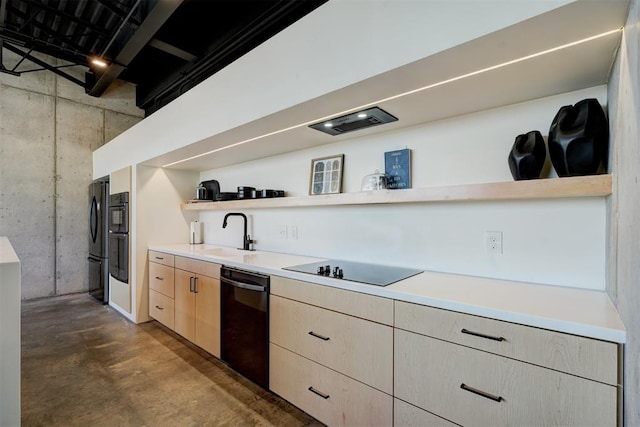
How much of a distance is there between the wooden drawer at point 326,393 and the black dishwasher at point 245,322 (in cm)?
12

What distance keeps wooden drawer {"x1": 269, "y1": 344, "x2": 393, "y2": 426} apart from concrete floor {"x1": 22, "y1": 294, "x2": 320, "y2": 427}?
0.53ft

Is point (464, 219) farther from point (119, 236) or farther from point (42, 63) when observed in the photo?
point (42, 63)

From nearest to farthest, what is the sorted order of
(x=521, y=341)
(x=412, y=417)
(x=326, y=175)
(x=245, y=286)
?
(x=521, y=341), (x=412, y=417), (x=245, y=286), (x=326, y=175)

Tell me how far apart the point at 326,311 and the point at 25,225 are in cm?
493

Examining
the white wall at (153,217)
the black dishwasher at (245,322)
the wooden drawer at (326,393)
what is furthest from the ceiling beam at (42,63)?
the wooden drawer at (326,393)

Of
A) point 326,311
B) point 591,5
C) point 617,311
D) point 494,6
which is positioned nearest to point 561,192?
point 617,311

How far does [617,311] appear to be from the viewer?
1099 mm

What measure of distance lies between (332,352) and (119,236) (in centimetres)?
336

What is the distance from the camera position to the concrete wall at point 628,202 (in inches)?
32.0

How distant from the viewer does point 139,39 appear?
3.17 metres

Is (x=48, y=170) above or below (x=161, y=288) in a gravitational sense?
above

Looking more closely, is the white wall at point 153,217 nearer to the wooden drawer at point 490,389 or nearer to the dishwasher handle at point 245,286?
the dishwasher handle at point 245,286

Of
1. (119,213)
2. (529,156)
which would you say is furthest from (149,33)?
(529,156)

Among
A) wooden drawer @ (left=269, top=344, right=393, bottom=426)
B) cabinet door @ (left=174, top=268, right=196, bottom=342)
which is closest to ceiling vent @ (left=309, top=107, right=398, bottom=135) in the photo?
wooden drawer @ (left=269, top=344, right=393, bottom=426)
